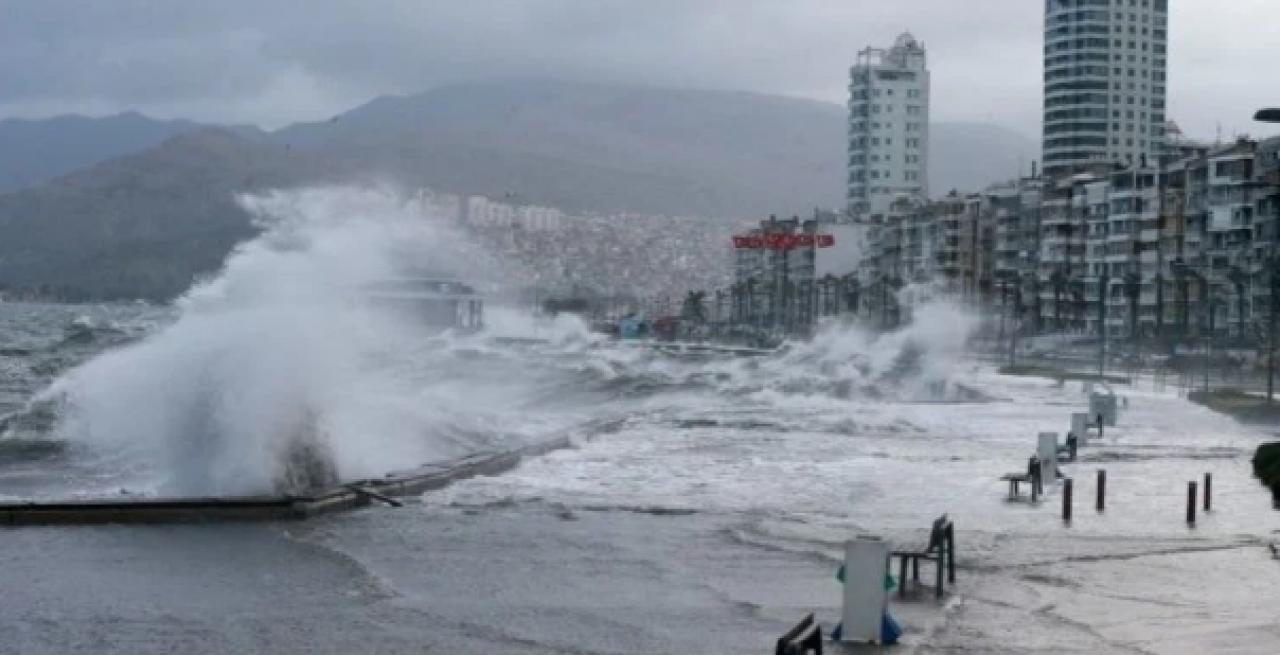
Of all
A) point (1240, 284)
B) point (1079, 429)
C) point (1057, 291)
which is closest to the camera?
point (1079, 429)

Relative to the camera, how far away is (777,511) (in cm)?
2633

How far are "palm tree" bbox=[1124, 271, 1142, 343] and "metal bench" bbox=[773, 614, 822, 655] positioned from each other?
96887 mm

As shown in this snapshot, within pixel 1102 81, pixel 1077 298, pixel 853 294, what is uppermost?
pixel 1102 81

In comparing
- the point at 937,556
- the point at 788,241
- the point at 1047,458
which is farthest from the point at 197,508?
the point at 788,241

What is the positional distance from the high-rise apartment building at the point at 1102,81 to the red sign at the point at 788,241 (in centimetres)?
2342

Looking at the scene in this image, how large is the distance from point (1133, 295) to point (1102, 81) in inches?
3382

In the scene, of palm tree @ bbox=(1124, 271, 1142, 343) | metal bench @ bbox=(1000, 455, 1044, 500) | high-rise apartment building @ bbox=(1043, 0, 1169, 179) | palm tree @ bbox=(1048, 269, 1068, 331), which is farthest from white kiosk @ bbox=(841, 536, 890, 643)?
high-rise apartment building @ bbox=(1043, 0, 1169, 179)

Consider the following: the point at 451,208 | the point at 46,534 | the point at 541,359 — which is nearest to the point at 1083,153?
the point at 451,208

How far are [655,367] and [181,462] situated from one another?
2535 inches

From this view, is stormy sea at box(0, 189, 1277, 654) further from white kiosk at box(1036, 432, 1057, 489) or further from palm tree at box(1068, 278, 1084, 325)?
palm tree at box(1068, 278, 1084, 325)

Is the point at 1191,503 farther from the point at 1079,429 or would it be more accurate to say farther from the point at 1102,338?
the point at 1102,338

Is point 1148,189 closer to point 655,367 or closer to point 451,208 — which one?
point 655,367

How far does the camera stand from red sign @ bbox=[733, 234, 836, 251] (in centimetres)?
17750

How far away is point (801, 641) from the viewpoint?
37.8 ft
